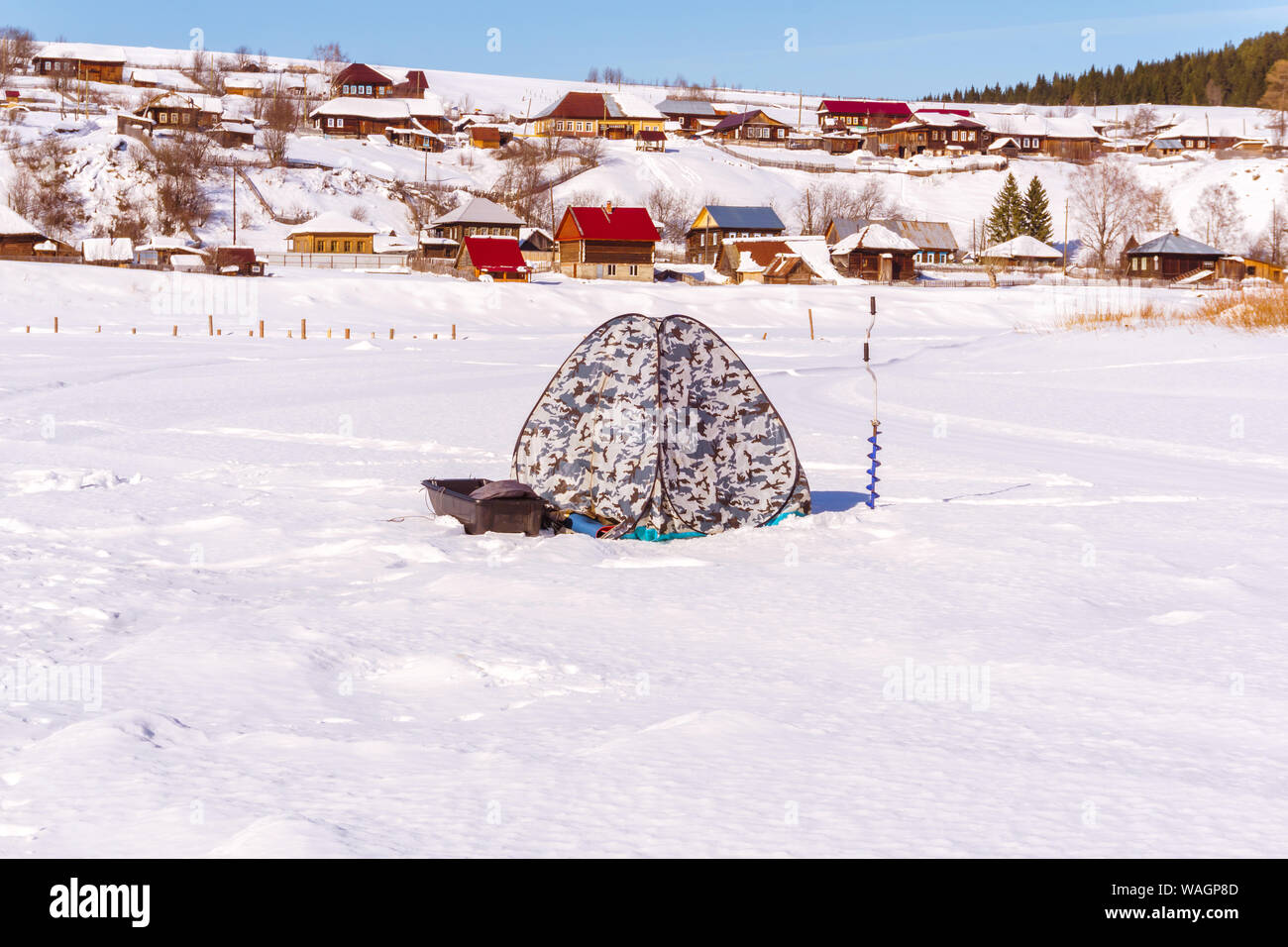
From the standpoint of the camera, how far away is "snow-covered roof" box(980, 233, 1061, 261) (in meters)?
96.3

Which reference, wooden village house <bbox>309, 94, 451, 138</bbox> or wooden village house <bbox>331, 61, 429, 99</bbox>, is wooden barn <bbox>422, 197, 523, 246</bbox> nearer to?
wooden village house <bbox>309, 94, 451, 138</bbox>

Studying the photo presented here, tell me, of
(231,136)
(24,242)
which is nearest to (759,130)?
(231,136)

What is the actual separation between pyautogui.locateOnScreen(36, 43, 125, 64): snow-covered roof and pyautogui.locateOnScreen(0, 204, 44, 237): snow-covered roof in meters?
83.8

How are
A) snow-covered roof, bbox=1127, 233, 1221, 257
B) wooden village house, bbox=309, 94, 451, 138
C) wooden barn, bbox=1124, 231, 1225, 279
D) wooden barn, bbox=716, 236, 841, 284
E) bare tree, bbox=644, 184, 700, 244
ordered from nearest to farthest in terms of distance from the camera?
wooden barn, bbox=716, 236, 841, 284 → snow-covered roof, bbox=1127, 233, 1221, 257 → wooden barn, bbox=1124, 231, 1225, 279 → bare tree, bbox=644, 184, 700, 244 → wooden village house, bbox=309, 94, 451, 138

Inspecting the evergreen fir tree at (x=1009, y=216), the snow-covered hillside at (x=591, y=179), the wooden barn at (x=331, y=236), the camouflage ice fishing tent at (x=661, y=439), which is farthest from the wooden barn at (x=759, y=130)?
the camouflage ice fishing tent at (x=661, y=439)

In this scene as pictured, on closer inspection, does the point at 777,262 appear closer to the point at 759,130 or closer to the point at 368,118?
the point at 368,118

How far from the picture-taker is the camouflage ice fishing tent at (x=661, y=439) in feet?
37.0

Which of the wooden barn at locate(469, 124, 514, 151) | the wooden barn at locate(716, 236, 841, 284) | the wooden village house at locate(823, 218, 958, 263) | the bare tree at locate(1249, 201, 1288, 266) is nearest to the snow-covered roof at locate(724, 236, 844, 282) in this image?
the wooden barn at locate(716, 236, 841, 284)

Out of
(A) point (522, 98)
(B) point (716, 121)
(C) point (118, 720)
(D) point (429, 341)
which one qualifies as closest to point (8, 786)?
(C) point (118, 720)

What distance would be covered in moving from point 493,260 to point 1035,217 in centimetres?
5306

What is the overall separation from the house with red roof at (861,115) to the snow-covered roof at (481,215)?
8118cm

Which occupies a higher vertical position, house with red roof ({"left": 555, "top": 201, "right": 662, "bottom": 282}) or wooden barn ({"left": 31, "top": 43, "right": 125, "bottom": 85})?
wooden barn ({"left": 31, "top": 43, "right": 125, "bottom": 85})

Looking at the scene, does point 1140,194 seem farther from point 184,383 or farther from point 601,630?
point 601,630

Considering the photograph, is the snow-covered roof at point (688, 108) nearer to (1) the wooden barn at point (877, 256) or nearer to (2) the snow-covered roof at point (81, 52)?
(2) the snow-covered roof at point (81, 52)
